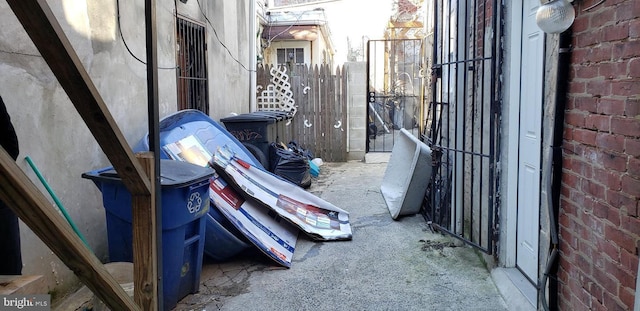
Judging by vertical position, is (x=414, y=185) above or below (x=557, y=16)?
below

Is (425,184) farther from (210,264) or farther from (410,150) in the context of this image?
(210,264)

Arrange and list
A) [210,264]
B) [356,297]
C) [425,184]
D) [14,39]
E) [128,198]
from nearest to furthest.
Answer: [14,39]
[128,198]
[356,297]
[210,264]
[425,184]

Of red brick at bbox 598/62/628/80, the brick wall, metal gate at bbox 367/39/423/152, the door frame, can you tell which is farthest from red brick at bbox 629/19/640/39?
metal gate at bbox 367/39/423/152

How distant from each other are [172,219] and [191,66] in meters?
3.91

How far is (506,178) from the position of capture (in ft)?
12.6

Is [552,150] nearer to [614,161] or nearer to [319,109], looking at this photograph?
[614,161]

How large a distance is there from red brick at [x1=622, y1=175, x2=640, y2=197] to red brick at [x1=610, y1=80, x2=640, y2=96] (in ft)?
1.20

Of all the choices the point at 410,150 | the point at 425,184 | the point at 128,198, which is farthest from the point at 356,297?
the point at 410,150

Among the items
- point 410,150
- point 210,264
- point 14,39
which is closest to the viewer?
point 14,39

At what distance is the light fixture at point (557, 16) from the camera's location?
2.47 metres

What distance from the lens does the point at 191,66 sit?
6738 mm

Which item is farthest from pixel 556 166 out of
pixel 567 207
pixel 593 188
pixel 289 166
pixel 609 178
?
pixel 289 166

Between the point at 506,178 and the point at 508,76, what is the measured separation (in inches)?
31.0

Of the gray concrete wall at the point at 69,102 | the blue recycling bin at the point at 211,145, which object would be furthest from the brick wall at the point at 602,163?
the gray concrete wall at the point at 69,102
